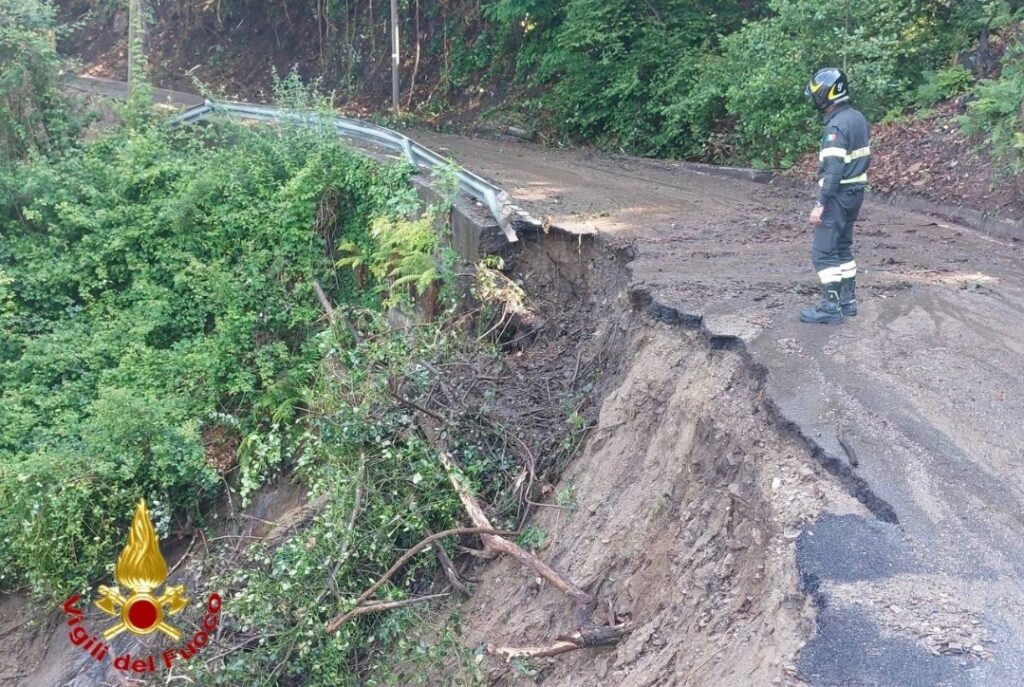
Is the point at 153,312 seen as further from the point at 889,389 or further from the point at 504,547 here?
the point at 889,389

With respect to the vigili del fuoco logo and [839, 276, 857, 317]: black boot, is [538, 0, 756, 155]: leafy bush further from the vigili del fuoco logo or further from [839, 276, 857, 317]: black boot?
the vigili del fuoco logo

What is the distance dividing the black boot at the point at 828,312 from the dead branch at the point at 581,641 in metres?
2.84

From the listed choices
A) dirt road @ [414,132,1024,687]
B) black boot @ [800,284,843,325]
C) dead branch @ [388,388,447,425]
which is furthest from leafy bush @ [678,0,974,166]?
dead branch @ [388,388,447,425]

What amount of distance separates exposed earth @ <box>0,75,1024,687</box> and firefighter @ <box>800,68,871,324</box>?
0.24 meters

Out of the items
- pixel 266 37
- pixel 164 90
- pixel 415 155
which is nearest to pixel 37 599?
pixel 415 155

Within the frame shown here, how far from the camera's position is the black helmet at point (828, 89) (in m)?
7.01

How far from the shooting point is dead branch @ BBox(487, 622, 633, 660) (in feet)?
18.1

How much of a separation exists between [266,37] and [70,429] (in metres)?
17.5

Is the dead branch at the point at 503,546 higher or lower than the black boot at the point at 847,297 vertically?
lower

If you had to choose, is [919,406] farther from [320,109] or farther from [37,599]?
[320,109]

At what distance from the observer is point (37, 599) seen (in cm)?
1051

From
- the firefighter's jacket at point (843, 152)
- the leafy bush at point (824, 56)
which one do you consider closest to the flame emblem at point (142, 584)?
the firefighter's jacket at point (843, 152)

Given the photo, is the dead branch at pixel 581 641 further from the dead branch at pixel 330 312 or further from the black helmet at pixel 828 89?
the dead branch at pixel 330 312

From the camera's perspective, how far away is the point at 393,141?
1355cm
